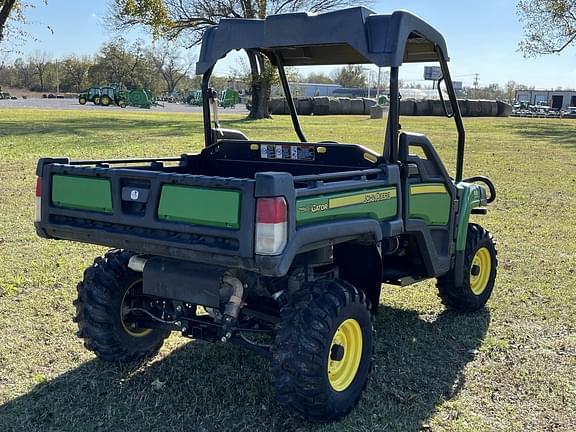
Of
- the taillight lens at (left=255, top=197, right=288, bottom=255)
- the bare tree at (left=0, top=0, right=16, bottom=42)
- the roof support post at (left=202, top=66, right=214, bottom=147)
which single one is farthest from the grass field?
the bare tree at (left=0, top=0, right=16, bottom=42)

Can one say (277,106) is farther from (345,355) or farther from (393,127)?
(345,355)

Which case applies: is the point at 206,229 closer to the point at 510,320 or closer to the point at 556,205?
the point at 510,320

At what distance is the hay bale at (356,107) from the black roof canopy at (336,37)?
42310 mm

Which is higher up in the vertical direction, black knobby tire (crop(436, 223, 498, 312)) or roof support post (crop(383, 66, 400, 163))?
roof support post (crop(383, 66, 400, 163))

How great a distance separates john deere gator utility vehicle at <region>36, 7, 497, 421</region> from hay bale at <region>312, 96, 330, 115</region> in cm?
3923

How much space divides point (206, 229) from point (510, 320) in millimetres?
2945

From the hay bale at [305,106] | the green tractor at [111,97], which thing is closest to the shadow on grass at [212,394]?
the hay bale at [305,106]

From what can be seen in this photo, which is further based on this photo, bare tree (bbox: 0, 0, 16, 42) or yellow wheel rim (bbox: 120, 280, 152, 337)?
bare tree (bbox: 0, 0, 16, 42)

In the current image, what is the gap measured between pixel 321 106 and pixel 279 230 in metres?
41.8

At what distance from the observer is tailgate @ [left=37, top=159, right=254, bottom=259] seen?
2977mm

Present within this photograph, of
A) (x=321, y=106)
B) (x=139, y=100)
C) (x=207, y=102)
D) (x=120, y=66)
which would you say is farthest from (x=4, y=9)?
(x=120, y=66)

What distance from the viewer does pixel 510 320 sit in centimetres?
502

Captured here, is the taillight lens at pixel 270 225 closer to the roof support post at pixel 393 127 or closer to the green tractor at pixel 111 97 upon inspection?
the roof support post at pixel 393 127

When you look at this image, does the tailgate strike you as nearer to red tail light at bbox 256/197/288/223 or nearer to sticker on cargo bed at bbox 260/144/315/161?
red tail light at bbox 256/197/288/223
